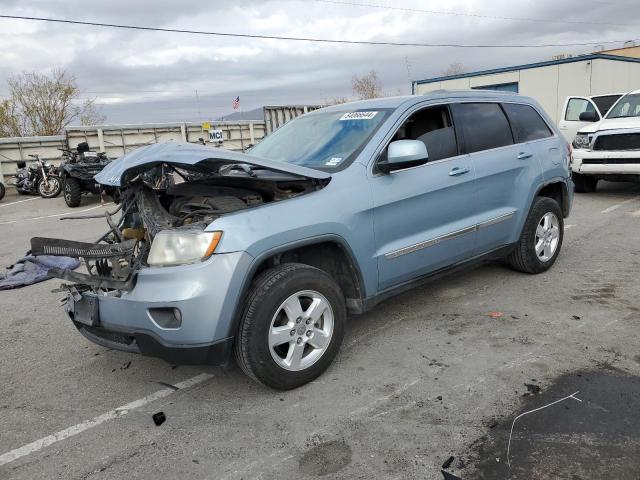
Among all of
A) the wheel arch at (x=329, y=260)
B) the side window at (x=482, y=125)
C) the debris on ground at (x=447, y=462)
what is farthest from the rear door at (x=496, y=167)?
the debris on ground at (x=447, y=462)

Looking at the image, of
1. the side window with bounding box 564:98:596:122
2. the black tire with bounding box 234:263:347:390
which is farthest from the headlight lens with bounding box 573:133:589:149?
the black tire with bounding box 234:263:347:390

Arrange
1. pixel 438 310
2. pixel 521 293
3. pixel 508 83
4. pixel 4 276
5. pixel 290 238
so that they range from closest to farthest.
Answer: pixel 290 238
pixel 438 310
pixel 521 293
pixel 4 276
pixel 508 83

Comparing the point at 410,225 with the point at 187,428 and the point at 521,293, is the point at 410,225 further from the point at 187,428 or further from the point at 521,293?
the point at 187,428

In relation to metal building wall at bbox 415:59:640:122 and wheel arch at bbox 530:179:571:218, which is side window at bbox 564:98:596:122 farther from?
metal building wall at bbox 415:59:640:122

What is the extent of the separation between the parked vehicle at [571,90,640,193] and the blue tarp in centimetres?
781

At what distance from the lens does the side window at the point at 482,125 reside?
14.3ft

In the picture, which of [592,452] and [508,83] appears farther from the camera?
[508,83]

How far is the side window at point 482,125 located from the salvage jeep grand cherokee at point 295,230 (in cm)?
1

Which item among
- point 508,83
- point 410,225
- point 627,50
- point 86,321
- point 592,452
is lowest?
point 592,452

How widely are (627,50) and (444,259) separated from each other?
59756mm

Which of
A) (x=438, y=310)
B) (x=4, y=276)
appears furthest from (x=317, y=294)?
(x=4, y=276)

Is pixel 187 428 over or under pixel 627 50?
under

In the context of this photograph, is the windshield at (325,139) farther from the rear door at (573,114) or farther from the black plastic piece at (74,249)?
the rear door at (573,114)

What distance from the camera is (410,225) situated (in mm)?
3748
